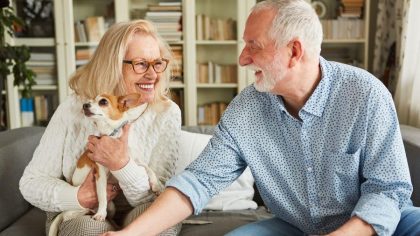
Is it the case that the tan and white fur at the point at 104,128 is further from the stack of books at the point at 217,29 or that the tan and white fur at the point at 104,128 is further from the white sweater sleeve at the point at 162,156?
the stack of books at the point at 217,29

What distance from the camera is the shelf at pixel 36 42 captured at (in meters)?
3.47

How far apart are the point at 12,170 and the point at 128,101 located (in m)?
0.75

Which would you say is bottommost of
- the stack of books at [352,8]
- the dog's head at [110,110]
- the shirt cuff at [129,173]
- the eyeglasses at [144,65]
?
the shirt cuff at [129,173]

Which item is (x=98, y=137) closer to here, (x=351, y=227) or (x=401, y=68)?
(x=351, y=227)

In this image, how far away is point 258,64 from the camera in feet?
4.09

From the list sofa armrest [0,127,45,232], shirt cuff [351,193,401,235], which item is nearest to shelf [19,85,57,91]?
sofa armrest [0,127,45,232]

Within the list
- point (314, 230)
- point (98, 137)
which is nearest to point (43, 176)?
point (98, 137)

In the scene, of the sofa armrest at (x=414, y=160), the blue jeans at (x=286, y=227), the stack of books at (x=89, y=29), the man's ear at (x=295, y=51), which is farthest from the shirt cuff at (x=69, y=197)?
the stack of books at (x=89, y=29)

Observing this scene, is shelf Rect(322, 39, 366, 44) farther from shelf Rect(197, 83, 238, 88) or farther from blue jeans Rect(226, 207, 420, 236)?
blue jeans Rect(226, 207, 420, 236)

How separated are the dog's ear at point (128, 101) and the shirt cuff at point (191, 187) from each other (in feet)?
0.77

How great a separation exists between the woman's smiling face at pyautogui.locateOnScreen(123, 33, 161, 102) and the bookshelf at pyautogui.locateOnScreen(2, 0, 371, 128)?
206 cm

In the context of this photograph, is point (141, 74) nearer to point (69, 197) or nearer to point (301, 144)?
point (69, 197)

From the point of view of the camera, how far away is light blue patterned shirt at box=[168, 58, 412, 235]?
1151 mm

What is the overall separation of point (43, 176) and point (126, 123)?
1.01ft
